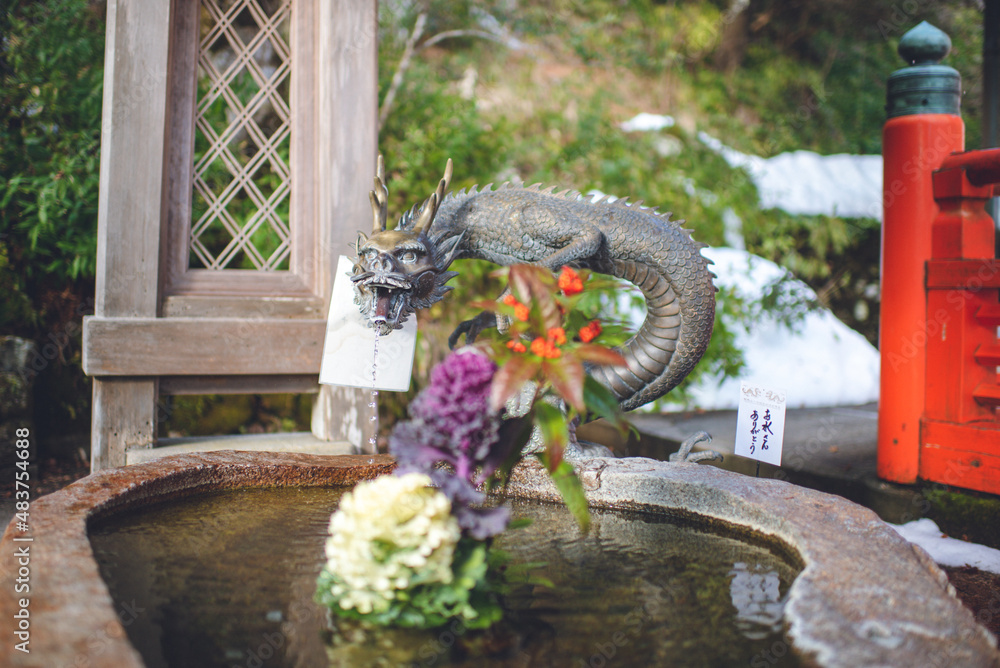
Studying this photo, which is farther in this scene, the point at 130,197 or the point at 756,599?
the point at 130,197

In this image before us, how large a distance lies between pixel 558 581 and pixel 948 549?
1929 millimetres

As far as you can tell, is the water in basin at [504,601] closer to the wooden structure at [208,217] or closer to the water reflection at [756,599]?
the water reflection at [756,599]

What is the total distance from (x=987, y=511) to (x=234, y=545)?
2.69 m

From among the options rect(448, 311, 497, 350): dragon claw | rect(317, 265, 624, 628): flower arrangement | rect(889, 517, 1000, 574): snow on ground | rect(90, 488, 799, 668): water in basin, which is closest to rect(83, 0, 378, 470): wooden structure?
rect(448, 311, 497, 350): dragon claw

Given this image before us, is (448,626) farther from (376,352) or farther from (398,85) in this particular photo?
(398,85)

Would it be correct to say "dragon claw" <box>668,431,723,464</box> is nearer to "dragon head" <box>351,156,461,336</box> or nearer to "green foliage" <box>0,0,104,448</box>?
"dragon head" <box>351,156,461,336</box>

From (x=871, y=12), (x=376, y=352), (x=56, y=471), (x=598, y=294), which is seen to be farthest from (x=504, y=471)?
(x=871, y=12)

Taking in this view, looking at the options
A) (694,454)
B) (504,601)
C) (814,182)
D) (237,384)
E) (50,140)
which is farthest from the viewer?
(814,182)

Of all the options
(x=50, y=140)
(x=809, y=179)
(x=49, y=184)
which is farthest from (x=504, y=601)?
(x=809, y=179)

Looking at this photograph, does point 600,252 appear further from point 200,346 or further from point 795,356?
point 795,356

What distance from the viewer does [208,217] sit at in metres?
3.13

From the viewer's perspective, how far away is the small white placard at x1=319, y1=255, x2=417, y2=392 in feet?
9.00

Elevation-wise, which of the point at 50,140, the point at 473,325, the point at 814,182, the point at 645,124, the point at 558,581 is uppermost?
the point at 645,124

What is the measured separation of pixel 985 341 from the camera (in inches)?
107
